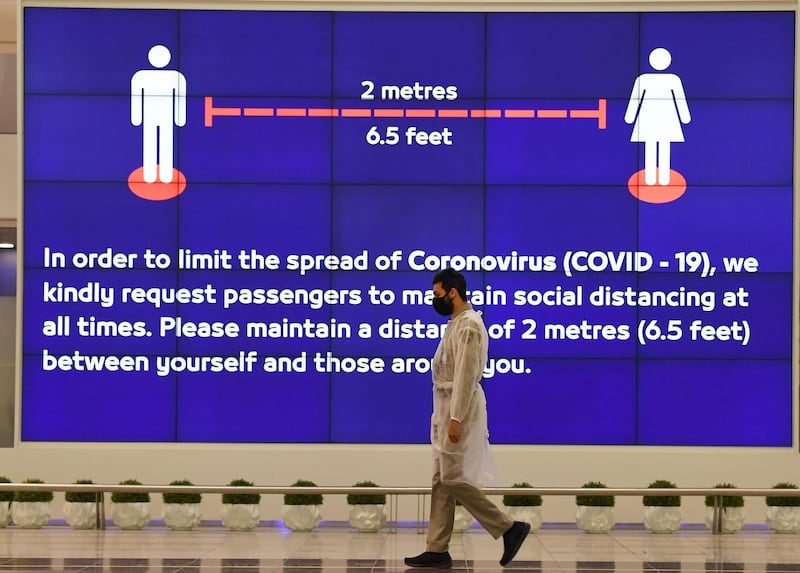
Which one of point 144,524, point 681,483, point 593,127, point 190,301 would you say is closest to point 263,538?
point 144,524

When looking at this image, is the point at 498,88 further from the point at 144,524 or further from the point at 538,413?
the point at 144,524

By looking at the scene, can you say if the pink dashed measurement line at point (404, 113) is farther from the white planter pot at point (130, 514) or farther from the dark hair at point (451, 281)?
the dark hair at point (451, 281)

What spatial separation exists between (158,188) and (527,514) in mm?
5009

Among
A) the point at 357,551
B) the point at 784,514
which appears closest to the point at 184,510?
the point at 357,551

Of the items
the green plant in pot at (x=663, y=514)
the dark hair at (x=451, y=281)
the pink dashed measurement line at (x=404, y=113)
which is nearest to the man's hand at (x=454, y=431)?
the dark hair at (x=451, y=281)

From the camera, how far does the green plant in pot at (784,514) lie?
411 inches

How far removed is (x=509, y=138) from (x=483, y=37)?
1.05 meters

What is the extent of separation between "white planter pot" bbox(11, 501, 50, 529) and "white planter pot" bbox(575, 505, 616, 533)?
176 inches

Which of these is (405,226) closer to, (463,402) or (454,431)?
(463,402)

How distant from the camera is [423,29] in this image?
12586mm

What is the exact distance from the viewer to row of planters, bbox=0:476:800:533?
10242 millimetres

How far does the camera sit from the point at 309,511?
1021 centimetres

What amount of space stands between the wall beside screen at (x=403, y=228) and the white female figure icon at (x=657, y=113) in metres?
0.02

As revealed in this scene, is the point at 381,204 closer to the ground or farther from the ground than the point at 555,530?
farther from the ground
